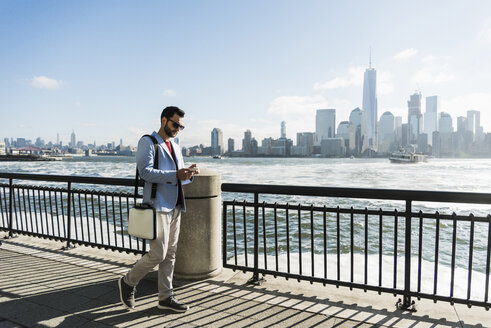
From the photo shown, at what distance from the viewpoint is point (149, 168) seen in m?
3.33

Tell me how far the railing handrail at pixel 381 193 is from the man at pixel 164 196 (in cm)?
114

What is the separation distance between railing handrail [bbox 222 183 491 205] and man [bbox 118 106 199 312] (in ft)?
3.73

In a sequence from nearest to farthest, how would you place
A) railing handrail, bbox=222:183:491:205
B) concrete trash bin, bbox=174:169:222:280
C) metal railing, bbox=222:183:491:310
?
railing handrail, bbox=222:183:491:205
metal railing, bbox=222:183:491:310
concrete trash bin, bbox=174:169:222:280

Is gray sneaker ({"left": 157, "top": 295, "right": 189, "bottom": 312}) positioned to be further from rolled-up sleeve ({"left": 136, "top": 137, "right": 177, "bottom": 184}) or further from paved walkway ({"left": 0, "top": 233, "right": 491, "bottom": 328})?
rolled-up sleeve ({"left": 136, "top": 137, "right": 177, "bottom": 184})

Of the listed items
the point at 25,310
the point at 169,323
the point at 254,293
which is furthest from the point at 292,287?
the point at 25,310

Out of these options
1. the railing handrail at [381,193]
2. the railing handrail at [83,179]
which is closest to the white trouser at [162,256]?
the railing handrail at [381,193]

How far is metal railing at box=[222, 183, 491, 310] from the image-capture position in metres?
3.69

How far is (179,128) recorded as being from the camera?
361 cm

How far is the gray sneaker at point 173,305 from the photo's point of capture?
359cm

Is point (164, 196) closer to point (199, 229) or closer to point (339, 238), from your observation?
point (199, 229)

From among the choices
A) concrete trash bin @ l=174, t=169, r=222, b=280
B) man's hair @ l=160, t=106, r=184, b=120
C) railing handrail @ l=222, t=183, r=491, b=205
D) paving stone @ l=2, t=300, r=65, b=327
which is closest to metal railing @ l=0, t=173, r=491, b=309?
railing handrail @ l=222, t=183, r=491, b=205

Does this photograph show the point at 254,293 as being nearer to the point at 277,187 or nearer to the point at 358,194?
the point at 277,187

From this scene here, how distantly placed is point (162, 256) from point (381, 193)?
2.43 m

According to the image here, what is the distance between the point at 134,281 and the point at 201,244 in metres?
1.00
